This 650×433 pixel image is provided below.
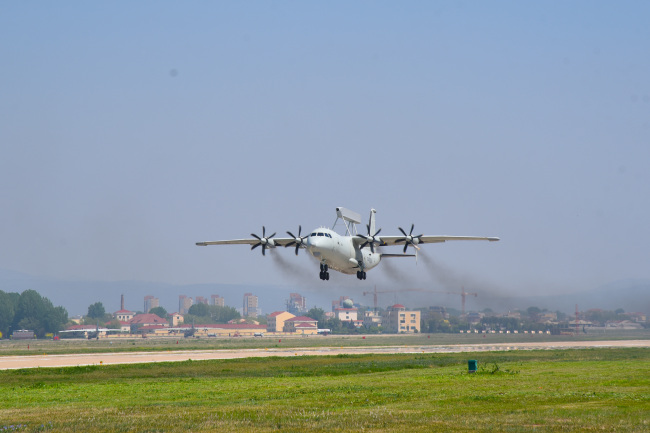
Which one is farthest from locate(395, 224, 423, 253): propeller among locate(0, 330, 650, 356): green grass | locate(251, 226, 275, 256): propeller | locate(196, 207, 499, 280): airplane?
locate(0, 330, 650, 356): green grass

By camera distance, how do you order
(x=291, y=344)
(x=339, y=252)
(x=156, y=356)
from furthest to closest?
(x=291, y=344)
(x=156, y=356)
(x=339, y=252)

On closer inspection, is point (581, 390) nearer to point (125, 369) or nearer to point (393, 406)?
point (393, 406)

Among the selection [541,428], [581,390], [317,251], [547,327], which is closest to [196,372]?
[317,251]

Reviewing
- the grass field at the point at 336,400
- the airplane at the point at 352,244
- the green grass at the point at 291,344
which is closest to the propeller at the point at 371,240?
the airplane at the point at 352,244

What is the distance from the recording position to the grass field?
79.6 feet

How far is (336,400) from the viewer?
31391mm

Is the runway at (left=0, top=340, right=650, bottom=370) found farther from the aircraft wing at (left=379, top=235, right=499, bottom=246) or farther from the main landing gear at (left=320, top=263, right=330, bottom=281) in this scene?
the aircraft wing at (left=379, top=235, right=499, bottom=246)

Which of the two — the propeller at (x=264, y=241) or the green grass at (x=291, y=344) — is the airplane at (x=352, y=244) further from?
the green grass at (x=291, y=344)

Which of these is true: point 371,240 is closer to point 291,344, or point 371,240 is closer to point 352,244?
point 352,244

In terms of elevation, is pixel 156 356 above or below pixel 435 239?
below

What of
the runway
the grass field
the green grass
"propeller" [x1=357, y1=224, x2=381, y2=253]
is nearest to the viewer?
the grass field

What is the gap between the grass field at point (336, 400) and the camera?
24250 mm

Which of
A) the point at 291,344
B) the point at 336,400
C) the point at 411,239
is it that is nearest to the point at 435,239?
the point at 411,239

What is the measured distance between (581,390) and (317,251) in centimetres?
3561
